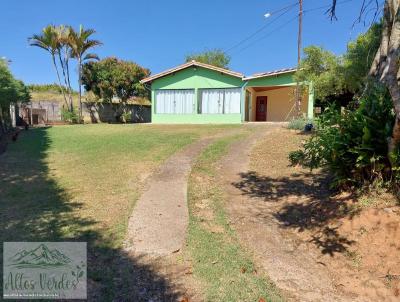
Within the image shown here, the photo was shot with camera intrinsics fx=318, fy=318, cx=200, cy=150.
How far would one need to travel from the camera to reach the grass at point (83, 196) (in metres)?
3.84

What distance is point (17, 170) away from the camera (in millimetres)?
8148

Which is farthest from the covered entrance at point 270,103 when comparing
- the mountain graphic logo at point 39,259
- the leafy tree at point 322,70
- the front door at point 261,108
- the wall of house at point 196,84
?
the mountain graphic logo at point 39,259

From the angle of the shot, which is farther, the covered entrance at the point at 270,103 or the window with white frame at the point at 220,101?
the covered entrance at the point at 270,103

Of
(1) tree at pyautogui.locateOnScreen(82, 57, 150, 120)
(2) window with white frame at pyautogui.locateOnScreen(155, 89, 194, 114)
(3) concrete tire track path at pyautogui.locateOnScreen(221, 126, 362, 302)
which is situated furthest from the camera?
(1) tree at pyautogui.locateOnScreen(82, 57, 150, 120)

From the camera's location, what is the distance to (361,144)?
5070 millimetres

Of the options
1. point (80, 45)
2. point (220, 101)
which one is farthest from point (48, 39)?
point (220, 101)

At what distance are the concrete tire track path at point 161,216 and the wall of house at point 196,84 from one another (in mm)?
13626

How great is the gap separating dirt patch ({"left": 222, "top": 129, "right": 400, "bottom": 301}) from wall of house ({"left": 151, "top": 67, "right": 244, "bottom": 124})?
49.5 ft

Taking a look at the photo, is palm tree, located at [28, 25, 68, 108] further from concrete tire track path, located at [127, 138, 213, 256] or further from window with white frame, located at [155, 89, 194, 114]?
concrete tire track path, located at [127, 138, 213, 256]

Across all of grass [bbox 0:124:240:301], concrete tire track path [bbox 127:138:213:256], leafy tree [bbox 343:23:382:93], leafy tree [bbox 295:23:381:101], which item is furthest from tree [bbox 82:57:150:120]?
concrete tire track path [bbox 127:138:213:256]

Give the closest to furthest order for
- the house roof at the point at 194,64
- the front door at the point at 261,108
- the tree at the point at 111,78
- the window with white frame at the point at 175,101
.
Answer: the house roof at the point at 194,64
the window with white frame at the point at 175,101
the front door at the point at 261,108
the tree at the point at 111,78

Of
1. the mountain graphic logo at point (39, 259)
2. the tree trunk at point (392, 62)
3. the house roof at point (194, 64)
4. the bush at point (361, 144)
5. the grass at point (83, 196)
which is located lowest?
the mountain graphic logo at point (39, 259)

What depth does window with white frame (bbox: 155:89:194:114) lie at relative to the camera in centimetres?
2202

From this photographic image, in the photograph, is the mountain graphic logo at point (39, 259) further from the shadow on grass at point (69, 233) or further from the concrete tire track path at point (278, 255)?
the concrete tire track path at point (278, 255)
